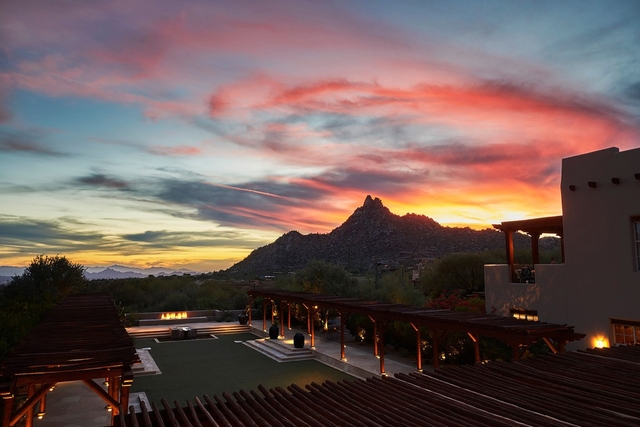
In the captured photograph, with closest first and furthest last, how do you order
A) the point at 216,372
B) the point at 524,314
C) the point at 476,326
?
the point at 476,326
the point at 524,314
the point at 216,372

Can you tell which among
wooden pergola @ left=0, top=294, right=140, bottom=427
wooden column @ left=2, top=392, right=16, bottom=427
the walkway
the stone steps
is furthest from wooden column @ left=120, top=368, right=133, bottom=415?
the stone steps

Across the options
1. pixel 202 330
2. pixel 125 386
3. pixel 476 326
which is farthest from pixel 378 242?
pixel 125 386

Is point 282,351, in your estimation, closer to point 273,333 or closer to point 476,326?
point 273,333

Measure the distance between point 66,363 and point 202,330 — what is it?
2313cm

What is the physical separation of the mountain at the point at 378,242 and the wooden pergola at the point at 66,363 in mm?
57635

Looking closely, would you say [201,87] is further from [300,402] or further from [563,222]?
[300,402]

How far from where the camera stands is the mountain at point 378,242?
251 feet

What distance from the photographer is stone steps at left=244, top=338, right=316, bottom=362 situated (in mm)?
21484

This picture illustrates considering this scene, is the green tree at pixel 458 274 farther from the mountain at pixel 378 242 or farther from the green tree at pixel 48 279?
the mountain at pixel 378 242

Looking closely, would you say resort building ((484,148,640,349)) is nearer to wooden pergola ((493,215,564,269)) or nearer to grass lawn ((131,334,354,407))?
wooden pergola ((493,215,564,269))

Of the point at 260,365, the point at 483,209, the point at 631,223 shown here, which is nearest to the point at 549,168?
the point at 483,209

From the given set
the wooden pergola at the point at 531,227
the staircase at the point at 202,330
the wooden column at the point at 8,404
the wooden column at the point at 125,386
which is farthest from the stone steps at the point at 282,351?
the wooden column at the point at 8,404

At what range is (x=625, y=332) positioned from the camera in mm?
13758

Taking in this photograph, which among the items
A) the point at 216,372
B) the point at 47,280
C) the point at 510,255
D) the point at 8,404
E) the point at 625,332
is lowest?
the point at 216,372
